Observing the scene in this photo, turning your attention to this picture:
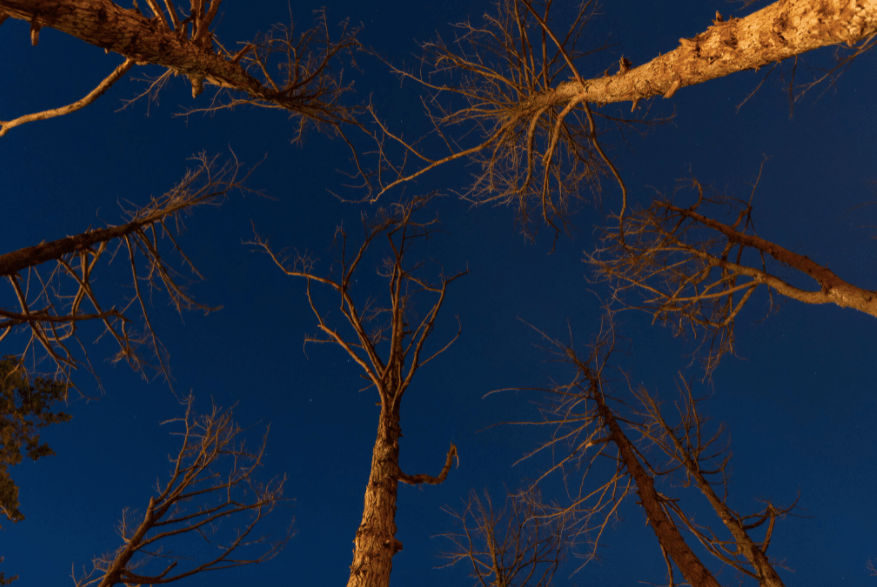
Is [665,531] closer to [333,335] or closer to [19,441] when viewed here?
[333,335]

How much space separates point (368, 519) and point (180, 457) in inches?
129

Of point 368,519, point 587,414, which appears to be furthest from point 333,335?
point 587,414

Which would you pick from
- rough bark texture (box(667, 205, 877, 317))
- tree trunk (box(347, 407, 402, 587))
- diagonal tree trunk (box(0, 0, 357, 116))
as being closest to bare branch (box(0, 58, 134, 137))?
diagonal tree trunk (box(0, 0, 357, 116))

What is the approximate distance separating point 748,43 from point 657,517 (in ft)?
16.9

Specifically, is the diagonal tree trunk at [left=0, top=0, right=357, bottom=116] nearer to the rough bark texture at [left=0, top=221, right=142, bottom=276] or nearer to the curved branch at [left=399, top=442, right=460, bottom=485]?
the rough bark texture at [left=0, top=221, right=142, bottom=276]

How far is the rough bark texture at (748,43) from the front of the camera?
7.16ft

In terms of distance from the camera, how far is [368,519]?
3.45 meters

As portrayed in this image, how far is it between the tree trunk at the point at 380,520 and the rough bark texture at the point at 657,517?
11.1ft

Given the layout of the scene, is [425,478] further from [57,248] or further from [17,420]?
[17,420]

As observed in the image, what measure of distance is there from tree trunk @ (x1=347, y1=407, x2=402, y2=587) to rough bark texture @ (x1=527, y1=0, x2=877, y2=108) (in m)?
4.01

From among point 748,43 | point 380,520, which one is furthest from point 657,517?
point 748,43

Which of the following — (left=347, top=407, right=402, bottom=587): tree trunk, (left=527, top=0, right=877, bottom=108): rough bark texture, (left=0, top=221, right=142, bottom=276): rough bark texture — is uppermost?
(left=527, top=0, right=877, bottom=108): rough bark texture

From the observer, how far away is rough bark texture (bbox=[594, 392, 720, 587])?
168 inches

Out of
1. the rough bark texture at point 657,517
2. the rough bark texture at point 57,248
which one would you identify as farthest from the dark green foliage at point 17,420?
the rough bark texture at point 657,517
